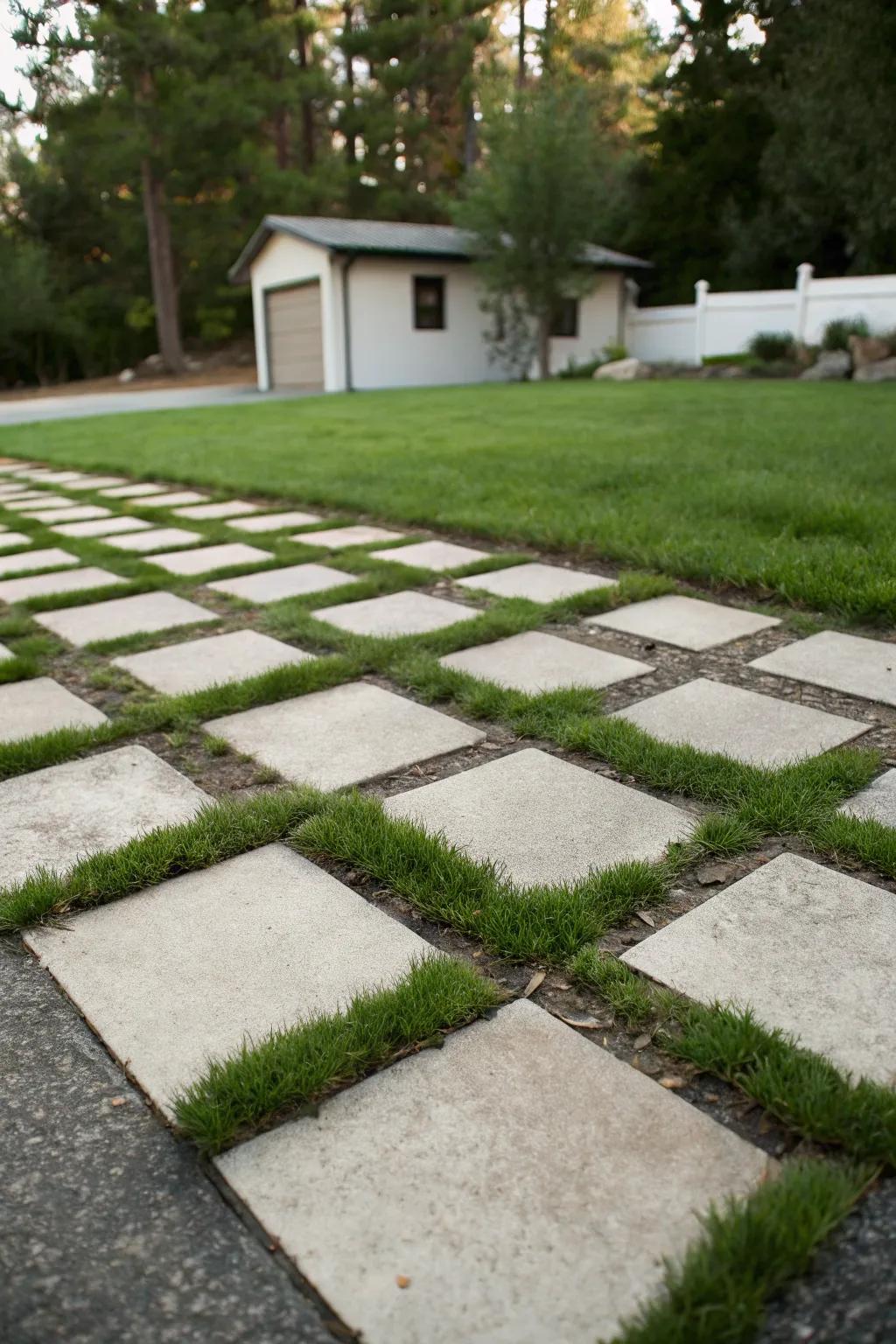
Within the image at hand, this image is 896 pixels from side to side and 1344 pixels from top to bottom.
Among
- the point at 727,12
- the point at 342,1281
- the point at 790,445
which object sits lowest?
the point at 342,1281

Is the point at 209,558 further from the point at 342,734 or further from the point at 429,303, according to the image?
the point at 429,303

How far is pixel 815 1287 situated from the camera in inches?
36.3

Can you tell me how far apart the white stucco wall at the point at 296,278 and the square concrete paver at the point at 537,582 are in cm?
1467

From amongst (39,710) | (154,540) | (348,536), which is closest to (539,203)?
(348,536)

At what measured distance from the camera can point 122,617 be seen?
3.33 m

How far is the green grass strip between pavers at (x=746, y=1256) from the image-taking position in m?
0.87

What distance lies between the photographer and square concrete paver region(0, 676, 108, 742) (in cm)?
235

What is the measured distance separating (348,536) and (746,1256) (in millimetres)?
3871

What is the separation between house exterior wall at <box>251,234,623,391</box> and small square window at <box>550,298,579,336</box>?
114 mm

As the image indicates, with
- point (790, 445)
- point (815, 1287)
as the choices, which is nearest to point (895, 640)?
point (815, 1287)

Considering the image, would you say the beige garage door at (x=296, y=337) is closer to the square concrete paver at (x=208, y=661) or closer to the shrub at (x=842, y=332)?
the shrub at (x=842, y=332)

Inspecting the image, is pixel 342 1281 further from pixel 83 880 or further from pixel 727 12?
pixel 727 12

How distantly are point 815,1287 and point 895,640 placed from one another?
7.34 ft

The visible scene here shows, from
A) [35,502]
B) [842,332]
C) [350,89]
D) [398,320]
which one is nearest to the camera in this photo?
[35,502]
